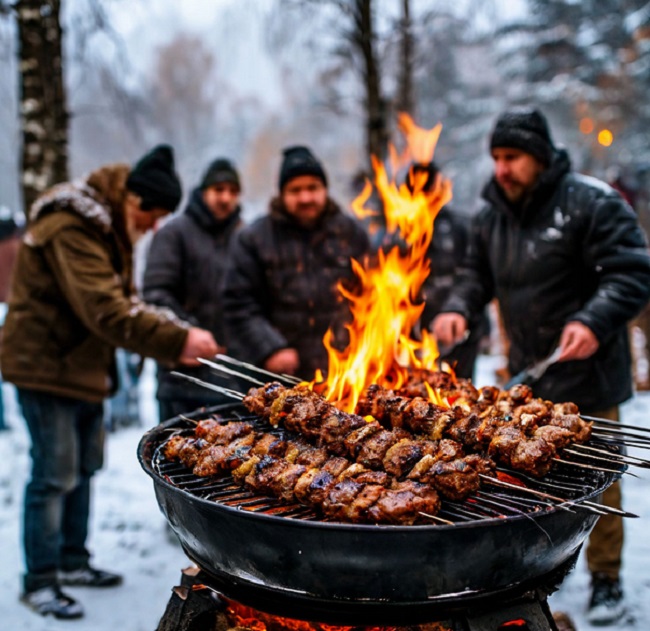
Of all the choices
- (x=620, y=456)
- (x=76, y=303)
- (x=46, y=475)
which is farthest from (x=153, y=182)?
(x=620, y=456)

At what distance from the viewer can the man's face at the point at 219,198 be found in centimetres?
541

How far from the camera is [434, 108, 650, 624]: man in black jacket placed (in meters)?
3.60

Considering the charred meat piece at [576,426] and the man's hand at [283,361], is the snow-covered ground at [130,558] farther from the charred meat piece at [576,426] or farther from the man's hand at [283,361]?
the man's hand at [283,361]

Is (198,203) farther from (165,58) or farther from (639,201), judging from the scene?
(165,58)

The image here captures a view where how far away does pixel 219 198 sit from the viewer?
542 cm

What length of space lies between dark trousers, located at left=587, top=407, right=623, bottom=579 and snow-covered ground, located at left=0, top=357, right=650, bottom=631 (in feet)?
0.85

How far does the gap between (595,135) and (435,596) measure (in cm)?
2520

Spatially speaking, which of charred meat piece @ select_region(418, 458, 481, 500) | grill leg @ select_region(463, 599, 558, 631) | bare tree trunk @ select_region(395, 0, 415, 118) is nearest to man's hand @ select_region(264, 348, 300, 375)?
charred meat piece @ select_region(418, 458, 481, 500)

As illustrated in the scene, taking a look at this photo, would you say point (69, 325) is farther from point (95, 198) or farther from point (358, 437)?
point (358, 437)

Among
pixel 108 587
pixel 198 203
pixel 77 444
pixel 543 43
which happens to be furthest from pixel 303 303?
pixel 543 43

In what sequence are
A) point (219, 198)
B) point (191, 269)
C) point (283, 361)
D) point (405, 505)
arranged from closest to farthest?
point (405, 505) < point (283, 361) < point (191, 269) < point (219, 198)

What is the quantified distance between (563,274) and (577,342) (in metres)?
0.77

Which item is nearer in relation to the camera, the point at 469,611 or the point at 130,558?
the point at 469,611

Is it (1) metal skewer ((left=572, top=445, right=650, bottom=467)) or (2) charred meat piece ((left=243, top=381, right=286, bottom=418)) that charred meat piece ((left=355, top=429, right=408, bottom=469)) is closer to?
(2) charred meat piece ((left=243, top=381, right=286, bottom=418))
